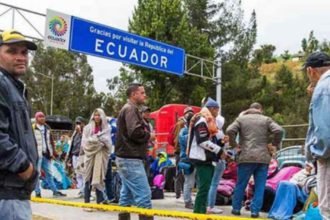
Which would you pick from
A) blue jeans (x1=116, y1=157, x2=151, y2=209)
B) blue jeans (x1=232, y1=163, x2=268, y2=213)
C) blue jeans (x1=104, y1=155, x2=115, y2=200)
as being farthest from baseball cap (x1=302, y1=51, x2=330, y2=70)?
blue jeans (x1=104, y1=155, x2=115, y2=200)

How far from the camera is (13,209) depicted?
2742 millimetres

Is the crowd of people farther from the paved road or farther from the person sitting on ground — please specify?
the paved road

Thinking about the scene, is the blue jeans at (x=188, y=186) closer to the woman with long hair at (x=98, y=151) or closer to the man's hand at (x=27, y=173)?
the woman with long hair at (x=98, y=151)

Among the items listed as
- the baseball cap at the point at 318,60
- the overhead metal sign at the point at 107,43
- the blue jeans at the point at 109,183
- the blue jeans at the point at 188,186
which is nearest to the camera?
the baseball cap at the point at 318,60

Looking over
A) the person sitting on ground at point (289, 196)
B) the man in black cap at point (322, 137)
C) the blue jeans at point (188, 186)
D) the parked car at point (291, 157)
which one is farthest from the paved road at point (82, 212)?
the man in black cap at point (322, 137)

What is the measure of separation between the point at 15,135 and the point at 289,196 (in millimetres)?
4948

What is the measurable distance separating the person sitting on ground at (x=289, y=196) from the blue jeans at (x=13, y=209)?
15.5 ft

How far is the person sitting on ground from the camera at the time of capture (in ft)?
22.7

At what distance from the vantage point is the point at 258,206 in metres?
7.21

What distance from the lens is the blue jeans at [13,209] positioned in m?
2.71

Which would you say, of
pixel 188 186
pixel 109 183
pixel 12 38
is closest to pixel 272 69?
pixel 109 183

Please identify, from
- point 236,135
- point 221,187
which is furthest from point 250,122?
point 221,187

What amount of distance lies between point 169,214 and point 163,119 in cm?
1552

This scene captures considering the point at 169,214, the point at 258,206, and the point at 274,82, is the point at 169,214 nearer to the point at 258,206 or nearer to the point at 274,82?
the point at 258,206
